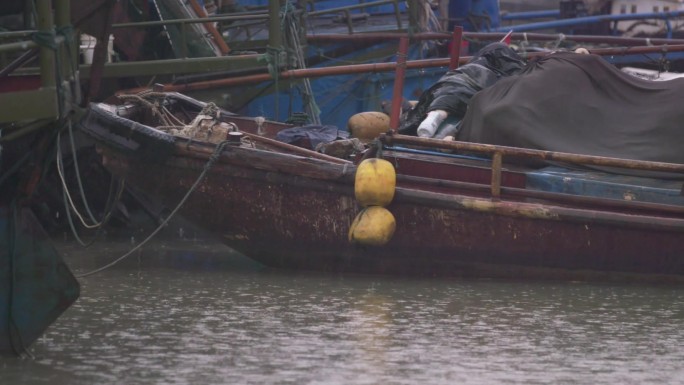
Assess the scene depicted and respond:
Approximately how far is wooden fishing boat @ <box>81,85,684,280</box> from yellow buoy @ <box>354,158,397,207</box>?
0.51 feet

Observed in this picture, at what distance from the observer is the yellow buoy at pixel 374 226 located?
9.05 metres

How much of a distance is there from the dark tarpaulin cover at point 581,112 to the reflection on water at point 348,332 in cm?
107

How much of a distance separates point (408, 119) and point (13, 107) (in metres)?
5.18

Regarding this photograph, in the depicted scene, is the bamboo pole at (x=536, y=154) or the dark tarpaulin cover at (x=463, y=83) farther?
the dark tarpaulin cover at (x=463, y=83)

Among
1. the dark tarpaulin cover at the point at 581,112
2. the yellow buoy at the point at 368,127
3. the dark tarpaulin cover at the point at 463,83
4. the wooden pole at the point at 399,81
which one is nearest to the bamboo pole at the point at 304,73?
the dark tarpaulin cover at the point at 463,83

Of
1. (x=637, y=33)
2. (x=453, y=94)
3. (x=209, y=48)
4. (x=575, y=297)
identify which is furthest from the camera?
(x=637, y=33)

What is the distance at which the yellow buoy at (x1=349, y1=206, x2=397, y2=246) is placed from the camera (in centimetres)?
905

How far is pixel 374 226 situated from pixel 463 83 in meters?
2.08

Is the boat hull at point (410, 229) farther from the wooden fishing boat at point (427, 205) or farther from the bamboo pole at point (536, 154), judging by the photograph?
the bamboo pole at point (536, 154)

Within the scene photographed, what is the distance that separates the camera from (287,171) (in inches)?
365

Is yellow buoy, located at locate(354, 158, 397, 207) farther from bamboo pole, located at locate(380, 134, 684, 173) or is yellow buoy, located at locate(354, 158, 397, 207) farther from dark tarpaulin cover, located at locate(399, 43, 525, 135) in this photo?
dark tarpaulin cover, located at locate(399, 43, 525, 135)

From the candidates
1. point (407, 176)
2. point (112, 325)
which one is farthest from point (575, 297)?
point (112, 325)

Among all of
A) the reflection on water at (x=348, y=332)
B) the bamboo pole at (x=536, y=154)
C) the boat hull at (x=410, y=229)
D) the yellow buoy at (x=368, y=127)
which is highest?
the yellow buoy at (x=368, y=127)

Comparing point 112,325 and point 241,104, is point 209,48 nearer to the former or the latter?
point 241,104
